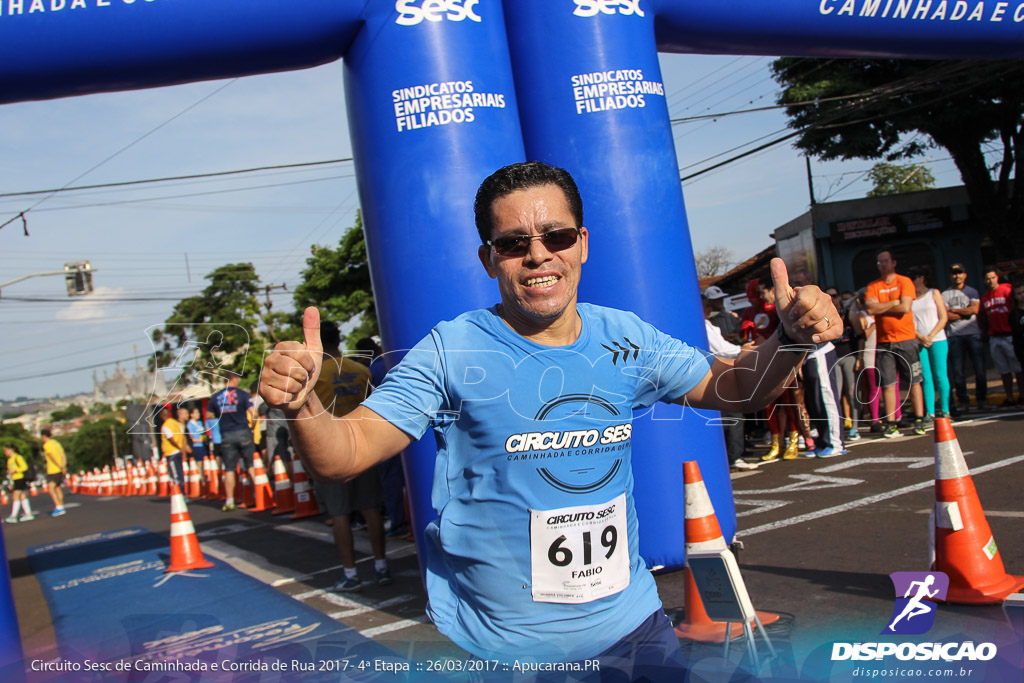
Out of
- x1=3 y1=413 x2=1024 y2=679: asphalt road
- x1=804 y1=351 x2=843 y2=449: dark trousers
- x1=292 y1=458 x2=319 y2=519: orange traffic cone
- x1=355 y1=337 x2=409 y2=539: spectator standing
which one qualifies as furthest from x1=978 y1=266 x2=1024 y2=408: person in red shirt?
x1=292 y1=458 x2=319 y2=519: orange traffic cone

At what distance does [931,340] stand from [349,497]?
6999 mm

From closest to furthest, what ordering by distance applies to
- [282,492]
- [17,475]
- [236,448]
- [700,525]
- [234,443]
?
[700,525]
[282,492]
[234,443]
[236,448]
[17,475]

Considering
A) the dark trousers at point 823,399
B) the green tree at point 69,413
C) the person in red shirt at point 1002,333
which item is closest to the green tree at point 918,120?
the person in red shirt at point 1002,333

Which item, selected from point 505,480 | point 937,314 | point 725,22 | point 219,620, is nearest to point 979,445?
point 937,314

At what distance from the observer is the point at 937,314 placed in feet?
32.1

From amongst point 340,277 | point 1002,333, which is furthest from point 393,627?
point 340,277

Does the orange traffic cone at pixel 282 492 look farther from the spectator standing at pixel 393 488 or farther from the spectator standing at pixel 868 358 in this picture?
the spectator standing at pixel 868 358

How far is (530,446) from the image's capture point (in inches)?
79.9

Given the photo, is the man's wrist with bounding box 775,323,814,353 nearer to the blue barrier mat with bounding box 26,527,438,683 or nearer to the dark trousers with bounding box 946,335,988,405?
the blue barrier mat with bounding box 26,527,438,683

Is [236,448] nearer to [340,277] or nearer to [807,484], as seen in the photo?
[807,484]

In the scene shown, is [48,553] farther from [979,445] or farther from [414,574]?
[979,445]

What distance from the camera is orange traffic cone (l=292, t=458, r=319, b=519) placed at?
11297 millimetres

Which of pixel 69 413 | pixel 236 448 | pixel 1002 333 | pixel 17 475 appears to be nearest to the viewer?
pixel 1002 333

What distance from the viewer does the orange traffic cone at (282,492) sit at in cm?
1205
